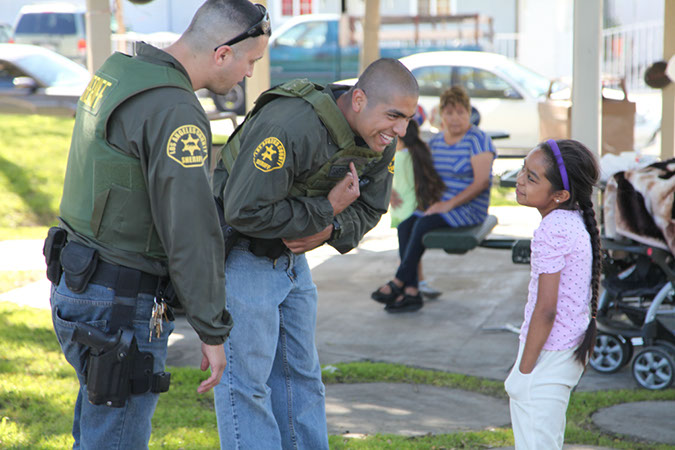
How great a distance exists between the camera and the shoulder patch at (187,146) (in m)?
2.20

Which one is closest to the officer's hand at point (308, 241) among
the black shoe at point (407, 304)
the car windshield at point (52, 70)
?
the black shoe at point (407, 304)

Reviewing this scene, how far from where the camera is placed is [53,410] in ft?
13.9

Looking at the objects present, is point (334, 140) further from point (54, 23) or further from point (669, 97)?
point (54, 23)

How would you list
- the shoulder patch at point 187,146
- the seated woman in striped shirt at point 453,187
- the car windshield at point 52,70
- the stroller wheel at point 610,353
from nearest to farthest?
the shoulder patch at point 187,146, the stroller wheel at point 610,353, the seated woman in striped shirt at point 453,187, the car windshield at point 52,70

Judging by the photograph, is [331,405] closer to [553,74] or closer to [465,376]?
[465,376]

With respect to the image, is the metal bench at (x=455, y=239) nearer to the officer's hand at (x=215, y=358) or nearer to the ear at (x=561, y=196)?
the ear at (x=561, y=196)

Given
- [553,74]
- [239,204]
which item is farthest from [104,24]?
[553,74]

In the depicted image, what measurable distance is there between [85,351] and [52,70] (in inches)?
485

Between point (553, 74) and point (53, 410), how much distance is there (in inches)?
809

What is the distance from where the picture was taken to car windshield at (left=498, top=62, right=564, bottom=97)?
13953 millimetres

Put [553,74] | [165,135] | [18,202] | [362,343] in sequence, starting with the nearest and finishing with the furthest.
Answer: [165,135]
[362,343]
[18,202]
[553,74]

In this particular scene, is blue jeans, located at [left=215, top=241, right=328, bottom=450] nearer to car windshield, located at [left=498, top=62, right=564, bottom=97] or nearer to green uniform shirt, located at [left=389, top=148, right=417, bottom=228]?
green uniform shirt, located at [left=389, top=148, right=417, bottom=228]

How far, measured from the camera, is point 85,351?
2371mm

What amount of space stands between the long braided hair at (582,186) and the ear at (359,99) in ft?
2.30
